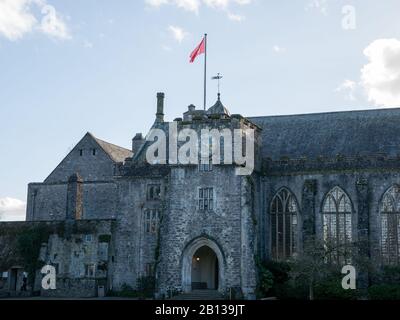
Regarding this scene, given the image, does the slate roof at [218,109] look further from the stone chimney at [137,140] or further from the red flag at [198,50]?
the stone chimney at [137,140]

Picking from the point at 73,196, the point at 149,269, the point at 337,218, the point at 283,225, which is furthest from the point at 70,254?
the point at 337,218

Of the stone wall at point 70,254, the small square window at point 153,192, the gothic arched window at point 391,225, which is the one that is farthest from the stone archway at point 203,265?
the gothic arched window at point 391,225

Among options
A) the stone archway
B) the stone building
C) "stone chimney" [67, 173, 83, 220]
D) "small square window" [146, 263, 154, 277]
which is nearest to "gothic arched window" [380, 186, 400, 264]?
the stone building

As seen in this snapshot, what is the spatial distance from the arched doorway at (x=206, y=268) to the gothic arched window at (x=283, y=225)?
3.92 metres

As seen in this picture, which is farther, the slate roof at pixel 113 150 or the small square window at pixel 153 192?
the slate roof at pixel 113 150

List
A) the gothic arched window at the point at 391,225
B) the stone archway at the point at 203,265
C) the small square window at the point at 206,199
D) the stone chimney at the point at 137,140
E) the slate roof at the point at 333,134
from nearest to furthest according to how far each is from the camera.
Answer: the stone archway at the point at 203,265, the small square window at the point at 206,199, the gothic arched window at the point at 391,225, the slate roof at the point at 333,134, the stone chimney at the point at 137,140

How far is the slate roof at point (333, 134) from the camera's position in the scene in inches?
1764

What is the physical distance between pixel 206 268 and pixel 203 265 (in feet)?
0.91

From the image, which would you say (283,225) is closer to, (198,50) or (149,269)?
(149,269)

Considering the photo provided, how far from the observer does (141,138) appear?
57562 mm

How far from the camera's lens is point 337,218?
42.0m

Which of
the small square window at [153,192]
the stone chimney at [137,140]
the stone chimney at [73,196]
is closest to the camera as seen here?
the small square window at [153,192]

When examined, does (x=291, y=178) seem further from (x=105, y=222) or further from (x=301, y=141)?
(x=105, y=222)
